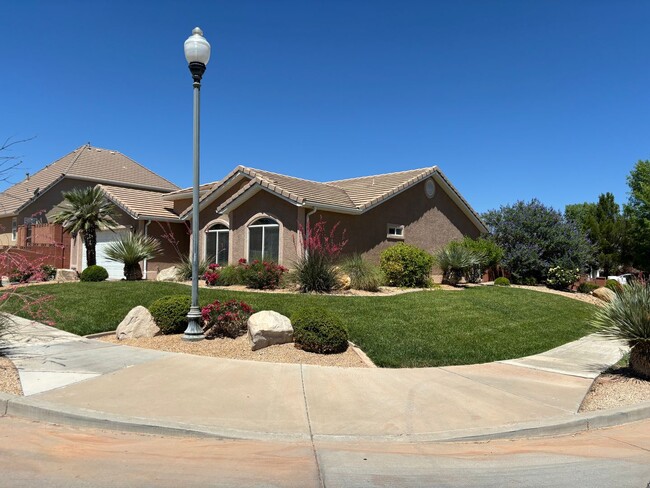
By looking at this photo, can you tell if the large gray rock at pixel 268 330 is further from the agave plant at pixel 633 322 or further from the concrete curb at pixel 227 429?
the agave plant at pixel 633 322

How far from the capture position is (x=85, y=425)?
5434 millimetres

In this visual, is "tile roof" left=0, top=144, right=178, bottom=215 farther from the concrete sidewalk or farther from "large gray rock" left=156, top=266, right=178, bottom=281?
the concrete sidewalk

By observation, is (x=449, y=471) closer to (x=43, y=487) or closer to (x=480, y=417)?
(x=480, y=417)

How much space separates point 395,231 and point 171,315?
13.1m

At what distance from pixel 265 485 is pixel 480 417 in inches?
117

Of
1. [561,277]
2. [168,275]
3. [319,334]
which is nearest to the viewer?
[319,334]

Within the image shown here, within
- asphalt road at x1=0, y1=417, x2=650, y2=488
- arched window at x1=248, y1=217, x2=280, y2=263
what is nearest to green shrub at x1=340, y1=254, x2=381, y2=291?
arched window at x1=248, y1=217, x2=280, y2=263

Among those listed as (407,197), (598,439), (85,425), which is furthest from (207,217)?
(598,439)

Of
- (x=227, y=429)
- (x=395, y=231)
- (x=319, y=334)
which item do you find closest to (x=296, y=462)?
(x=227, y=429)

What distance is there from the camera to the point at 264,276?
16031 mm

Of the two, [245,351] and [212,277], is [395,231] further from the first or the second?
[245,351]

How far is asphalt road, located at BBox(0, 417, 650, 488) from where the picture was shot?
167 inches

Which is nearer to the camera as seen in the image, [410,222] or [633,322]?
[633,322]

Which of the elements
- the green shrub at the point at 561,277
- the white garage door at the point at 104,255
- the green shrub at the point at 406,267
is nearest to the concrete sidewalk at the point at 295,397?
the green shrub at the point at 406,267
